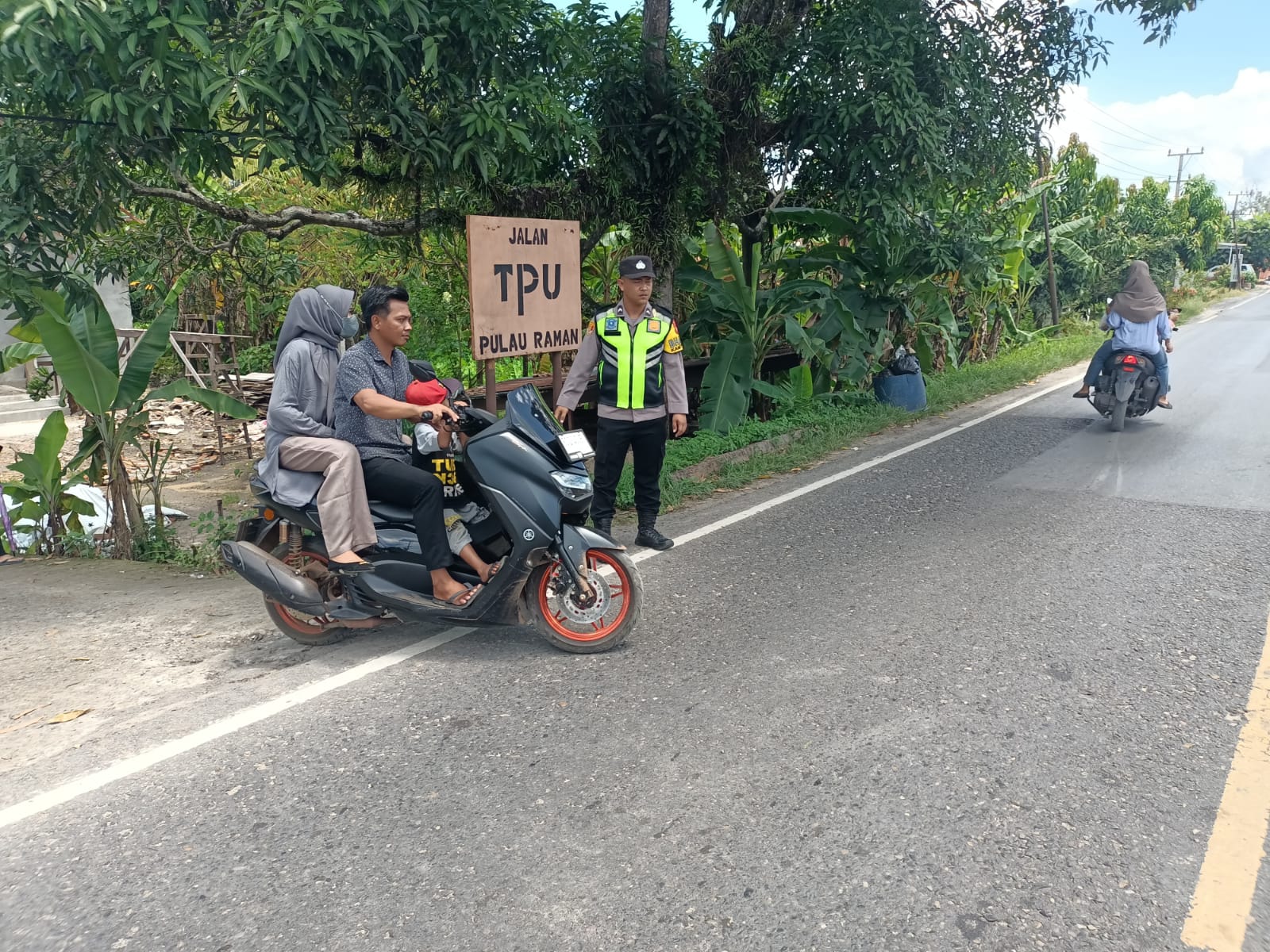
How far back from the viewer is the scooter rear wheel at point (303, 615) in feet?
15.3

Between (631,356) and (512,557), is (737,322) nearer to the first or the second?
(631,356)

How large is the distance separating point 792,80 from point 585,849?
28.1 feet

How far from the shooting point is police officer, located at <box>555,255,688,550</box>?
5.82m

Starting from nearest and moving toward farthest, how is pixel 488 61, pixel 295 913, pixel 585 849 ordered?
pixel 295 913 → pixel 585 849 → pixel 488 61

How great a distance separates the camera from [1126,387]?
1001 cm

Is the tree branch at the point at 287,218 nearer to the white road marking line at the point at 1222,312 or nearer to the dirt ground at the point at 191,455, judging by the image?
the dirt ground at the point at 191,455

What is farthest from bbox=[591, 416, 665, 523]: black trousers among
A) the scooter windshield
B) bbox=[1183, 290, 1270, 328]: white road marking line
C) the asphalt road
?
bbox=[1183, 290, 1270, 328]: white road marking line

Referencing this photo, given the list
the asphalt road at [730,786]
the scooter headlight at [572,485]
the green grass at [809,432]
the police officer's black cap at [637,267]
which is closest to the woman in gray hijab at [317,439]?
the asphalt road at [730,786]

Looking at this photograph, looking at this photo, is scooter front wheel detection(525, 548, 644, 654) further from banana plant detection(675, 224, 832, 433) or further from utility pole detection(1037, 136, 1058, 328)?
utility pole detection(1037, 136, 1058, 328)

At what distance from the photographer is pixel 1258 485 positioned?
7660 mm

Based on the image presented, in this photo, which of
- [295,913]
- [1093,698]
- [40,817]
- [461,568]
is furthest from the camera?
[461,568]

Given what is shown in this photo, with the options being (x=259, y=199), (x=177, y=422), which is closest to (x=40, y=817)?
(x=177, y=422)

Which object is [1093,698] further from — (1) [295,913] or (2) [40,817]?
(2) [40,817]

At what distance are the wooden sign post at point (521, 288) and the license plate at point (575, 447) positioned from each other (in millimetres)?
2377
